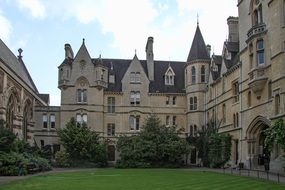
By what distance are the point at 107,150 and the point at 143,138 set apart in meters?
8.19

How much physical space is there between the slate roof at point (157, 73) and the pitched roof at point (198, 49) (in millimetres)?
4921

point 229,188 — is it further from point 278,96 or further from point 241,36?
point 241,36

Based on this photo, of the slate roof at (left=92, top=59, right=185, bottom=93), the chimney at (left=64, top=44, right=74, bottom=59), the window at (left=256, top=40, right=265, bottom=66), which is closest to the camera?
the window at (left=256, top=40, right=265, bottom=66)

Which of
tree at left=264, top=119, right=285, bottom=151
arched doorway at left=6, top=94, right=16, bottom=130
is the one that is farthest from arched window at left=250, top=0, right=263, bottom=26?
arched doorway at left=6, top=94, right=16, bottom=130

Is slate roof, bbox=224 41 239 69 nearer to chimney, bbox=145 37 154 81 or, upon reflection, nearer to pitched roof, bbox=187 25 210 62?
pitched roof, bbox=187 25 210 62

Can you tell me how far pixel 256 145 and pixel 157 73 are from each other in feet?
86.9

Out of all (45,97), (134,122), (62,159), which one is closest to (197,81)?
(134,122)

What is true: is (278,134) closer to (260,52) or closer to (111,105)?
(260,52)

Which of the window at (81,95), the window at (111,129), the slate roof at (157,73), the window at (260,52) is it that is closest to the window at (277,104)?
the window at (260,52)

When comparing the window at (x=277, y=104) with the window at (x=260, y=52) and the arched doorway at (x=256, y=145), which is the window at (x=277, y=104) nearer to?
the window at (x=260, y=52)

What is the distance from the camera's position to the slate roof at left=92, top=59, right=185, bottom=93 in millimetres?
64438

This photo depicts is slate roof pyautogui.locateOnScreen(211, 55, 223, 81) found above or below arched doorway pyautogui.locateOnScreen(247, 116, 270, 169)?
above

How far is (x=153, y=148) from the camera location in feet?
171

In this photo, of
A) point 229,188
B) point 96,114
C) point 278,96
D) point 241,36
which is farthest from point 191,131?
point 229,188
